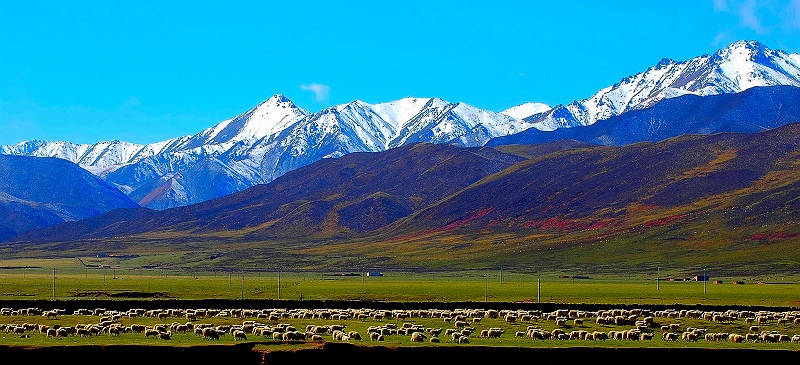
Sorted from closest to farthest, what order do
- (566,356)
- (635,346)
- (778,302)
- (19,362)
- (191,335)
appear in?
1. (19,362)
2. (566,356)
3. (635,346)
4. (191,335)
5. (778,302)

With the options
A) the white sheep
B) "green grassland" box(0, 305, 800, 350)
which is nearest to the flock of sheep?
the white sheep

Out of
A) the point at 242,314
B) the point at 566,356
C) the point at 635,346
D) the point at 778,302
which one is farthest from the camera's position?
the point at 778,302

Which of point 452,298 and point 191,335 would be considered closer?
point 191,335

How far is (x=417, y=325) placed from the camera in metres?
69.4

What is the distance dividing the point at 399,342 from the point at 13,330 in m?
21.8

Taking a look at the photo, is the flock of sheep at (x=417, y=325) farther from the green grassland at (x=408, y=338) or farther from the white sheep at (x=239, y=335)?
the green grassland at (x=408, y=338)

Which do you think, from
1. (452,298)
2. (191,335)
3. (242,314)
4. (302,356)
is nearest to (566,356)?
(302,356)

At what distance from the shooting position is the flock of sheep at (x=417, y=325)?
60.1 meters

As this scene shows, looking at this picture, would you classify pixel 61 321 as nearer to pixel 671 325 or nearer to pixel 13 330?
pixel 13 330

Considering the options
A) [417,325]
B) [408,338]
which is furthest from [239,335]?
[417,325]

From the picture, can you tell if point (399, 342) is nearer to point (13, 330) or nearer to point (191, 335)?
point (191, 335)

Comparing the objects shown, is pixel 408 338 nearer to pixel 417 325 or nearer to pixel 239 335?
pixel 239 335

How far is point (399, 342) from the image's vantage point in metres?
56.5

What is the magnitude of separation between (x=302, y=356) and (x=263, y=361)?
1681mm
